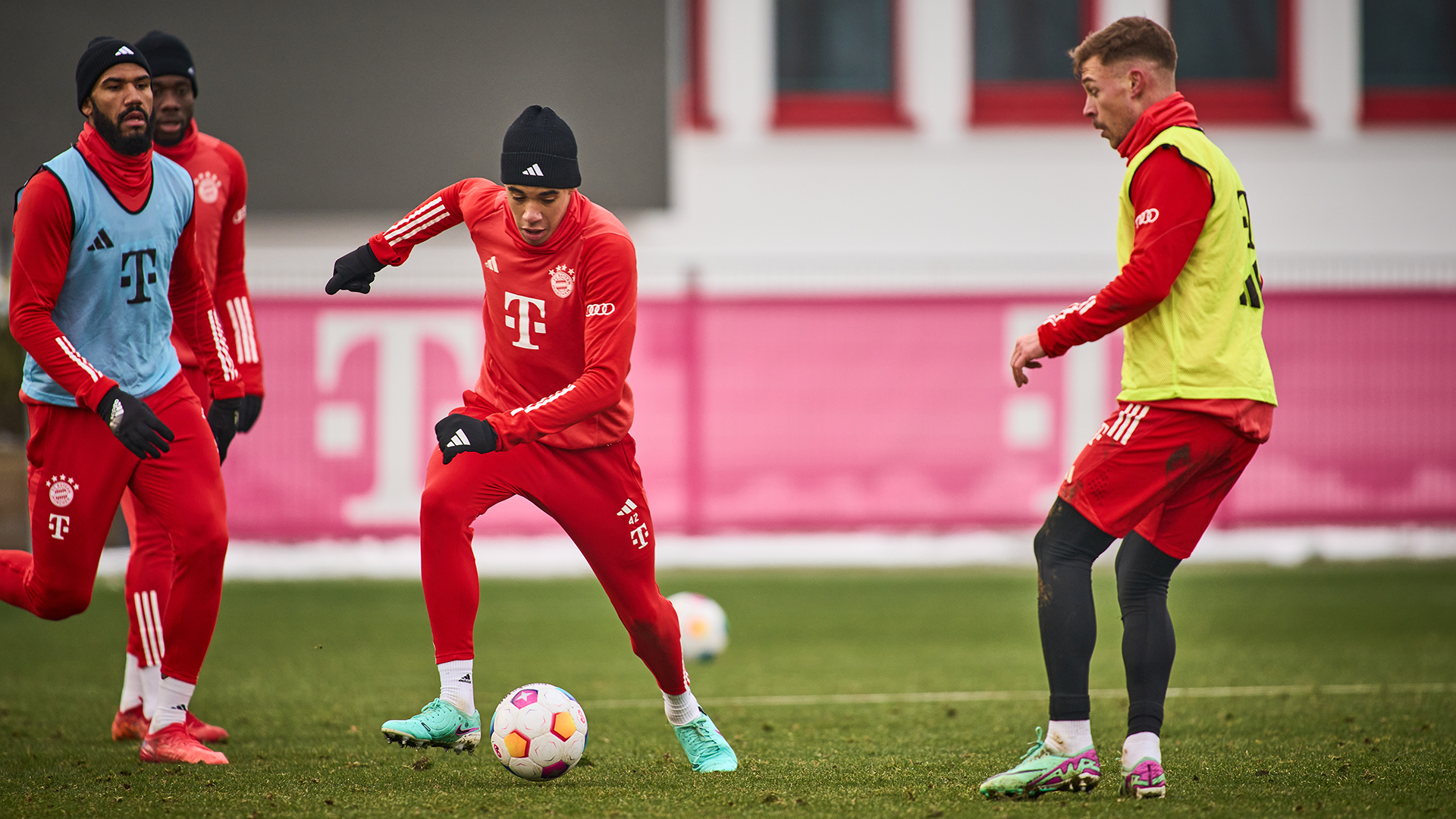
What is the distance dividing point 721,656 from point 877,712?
2.05 m

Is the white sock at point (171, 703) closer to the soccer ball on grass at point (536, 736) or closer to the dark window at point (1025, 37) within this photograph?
the soccer ball on grass at point (536, 736)

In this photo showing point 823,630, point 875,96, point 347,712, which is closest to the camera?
point 347,712

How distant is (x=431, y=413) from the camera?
13.9m

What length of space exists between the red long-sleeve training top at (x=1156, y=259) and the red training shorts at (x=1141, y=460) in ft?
0.19

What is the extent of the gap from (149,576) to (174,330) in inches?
36.9

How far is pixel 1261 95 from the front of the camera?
16891mm

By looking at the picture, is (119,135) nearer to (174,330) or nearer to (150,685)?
(174,330)

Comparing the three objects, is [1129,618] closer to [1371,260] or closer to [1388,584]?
[1388,584]

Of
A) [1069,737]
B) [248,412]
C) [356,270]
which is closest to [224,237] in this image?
[248,412]

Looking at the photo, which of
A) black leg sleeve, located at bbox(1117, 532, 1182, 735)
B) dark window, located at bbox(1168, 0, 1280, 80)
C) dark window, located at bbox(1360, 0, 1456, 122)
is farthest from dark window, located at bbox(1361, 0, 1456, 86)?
black leg sleeve, located at bbox(1117, 532, 1182, 735)

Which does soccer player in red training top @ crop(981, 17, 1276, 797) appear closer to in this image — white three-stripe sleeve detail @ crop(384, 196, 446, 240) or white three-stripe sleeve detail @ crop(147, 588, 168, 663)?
white three-stripe sleeve detail @ crop(384, 196, 446, 240)

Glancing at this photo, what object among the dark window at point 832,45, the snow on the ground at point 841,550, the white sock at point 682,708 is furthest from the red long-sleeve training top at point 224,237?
the dark window at point 832,45

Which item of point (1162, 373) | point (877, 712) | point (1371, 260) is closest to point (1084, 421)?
point (1371, 260)

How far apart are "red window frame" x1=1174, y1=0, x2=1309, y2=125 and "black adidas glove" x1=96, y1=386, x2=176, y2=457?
46.2 ft
